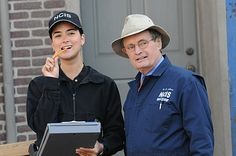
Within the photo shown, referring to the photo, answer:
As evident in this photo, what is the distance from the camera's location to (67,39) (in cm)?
346

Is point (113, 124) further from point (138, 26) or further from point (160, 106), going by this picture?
point (138, 26)

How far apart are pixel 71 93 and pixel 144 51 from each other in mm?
550

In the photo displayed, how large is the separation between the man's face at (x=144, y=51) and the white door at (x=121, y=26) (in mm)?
2090

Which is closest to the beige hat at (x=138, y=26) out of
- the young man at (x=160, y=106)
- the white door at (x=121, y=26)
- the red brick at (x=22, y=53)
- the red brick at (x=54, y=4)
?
the young man at (x=160, y=106)

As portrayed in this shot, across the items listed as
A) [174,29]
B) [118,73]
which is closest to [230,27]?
[174,29]

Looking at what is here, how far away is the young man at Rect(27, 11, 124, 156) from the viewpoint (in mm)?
3357

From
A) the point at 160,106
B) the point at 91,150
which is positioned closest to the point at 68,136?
the point at 91,150

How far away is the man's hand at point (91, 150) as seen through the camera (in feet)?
10.4

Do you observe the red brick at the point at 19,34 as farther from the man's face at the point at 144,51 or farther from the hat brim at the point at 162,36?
the man's face at the point at 144,51

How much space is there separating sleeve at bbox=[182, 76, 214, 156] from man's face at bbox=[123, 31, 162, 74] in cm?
29

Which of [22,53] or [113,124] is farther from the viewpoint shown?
[22,53]

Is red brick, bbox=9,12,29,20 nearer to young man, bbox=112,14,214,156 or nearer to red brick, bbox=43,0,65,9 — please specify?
red brick, bbox=43,0,65,9

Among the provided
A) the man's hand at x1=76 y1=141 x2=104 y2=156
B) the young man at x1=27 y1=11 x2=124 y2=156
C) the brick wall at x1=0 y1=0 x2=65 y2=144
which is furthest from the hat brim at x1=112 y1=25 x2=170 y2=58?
the brick wall at x1=0 y1=0 x2=65 y2=144

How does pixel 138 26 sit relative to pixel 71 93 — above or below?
above
